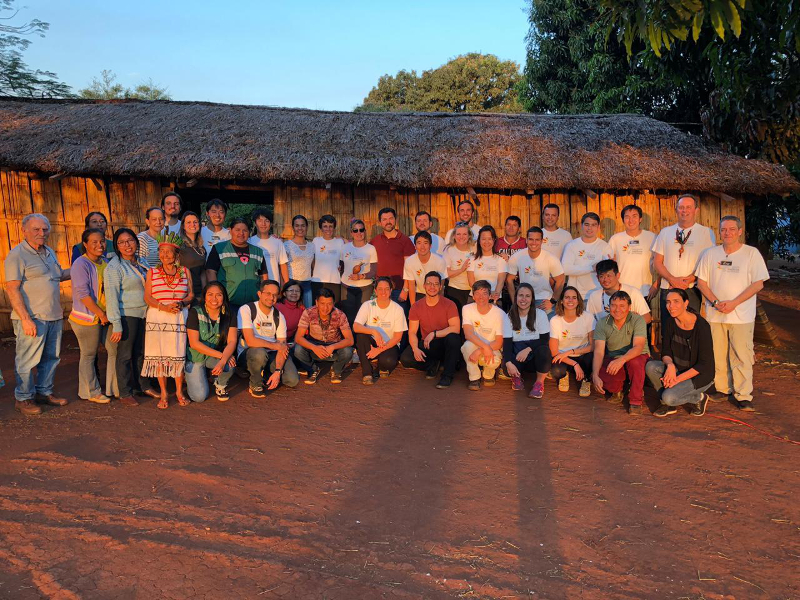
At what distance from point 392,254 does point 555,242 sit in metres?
1.92

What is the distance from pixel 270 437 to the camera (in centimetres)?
440

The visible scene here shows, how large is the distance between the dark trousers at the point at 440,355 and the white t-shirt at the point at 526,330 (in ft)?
1.67

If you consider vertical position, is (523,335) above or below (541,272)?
below

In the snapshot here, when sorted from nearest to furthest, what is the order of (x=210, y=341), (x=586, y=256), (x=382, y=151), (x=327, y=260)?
(x=210, y=341), (x=586, y=256), (x=327, y=260), (x=382, y=151)

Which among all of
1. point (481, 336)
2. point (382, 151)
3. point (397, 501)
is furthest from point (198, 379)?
point (382, 151)

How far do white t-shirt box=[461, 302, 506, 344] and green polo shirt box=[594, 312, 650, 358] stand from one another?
955mm

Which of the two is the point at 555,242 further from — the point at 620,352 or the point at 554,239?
the point at 620,352

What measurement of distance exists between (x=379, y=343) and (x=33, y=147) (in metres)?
5.81

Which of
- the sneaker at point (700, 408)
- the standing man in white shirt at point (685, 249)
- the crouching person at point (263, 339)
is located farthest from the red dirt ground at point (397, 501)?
the standing man in white shirt at point (685, 249)

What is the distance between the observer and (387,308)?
584 centimetres

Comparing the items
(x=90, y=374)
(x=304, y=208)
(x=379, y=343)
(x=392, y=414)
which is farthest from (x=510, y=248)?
(x=90, y=374)

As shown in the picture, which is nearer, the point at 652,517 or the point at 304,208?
the point at 652,517

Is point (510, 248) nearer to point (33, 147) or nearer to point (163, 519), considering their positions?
point (163, 519)

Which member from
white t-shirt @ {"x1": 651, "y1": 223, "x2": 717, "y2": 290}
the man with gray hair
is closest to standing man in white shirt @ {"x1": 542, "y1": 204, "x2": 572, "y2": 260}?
white t-shirt @ {"x1": 651, "y1": 223, "x2": 717, "y2": 290}
